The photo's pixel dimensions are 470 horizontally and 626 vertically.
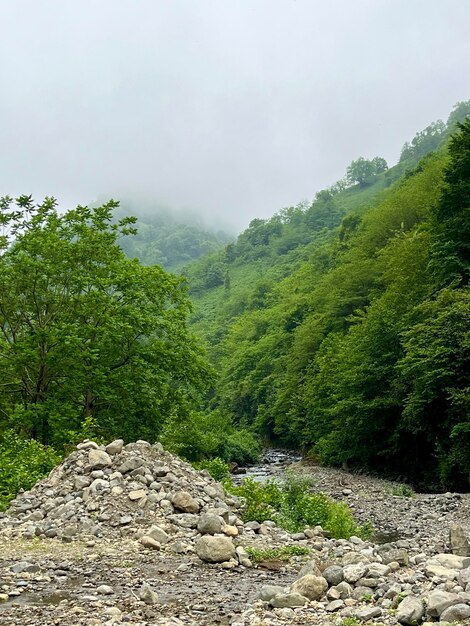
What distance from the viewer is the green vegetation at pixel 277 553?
10477 millimetres

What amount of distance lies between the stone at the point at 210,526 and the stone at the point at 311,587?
3923 millimetres

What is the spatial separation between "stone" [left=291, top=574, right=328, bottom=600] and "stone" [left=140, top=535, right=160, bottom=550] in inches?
143

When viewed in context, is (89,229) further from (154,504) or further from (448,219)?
(448,219)

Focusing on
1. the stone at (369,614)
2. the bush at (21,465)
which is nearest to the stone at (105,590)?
the stone at (369,614)

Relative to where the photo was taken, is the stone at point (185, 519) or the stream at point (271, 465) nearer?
the stone at point (185, 519)

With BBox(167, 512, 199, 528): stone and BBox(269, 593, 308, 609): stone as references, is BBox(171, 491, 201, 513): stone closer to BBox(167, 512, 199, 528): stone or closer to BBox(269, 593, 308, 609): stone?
BBox(167, 512, 199, 528): stone

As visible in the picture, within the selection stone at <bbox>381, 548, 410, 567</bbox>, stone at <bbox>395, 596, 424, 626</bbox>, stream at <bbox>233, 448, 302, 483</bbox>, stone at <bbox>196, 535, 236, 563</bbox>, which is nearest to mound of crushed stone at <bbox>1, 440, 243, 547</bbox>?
stone at <bbox>196, 535, 236, 563</bbox>

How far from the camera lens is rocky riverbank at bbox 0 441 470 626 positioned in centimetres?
705

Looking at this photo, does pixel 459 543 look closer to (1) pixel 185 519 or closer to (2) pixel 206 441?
(1) pixel 185 519

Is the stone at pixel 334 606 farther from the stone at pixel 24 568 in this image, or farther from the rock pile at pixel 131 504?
the stone at pixel 24 568

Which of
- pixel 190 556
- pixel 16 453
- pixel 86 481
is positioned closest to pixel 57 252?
pixel 16 453

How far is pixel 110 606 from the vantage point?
754 centimetres

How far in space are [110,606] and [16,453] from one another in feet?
36.9

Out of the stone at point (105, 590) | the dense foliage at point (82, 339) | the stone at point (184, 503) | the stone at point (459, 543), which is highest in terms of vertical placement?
the dense foliage at point (82, 339)
